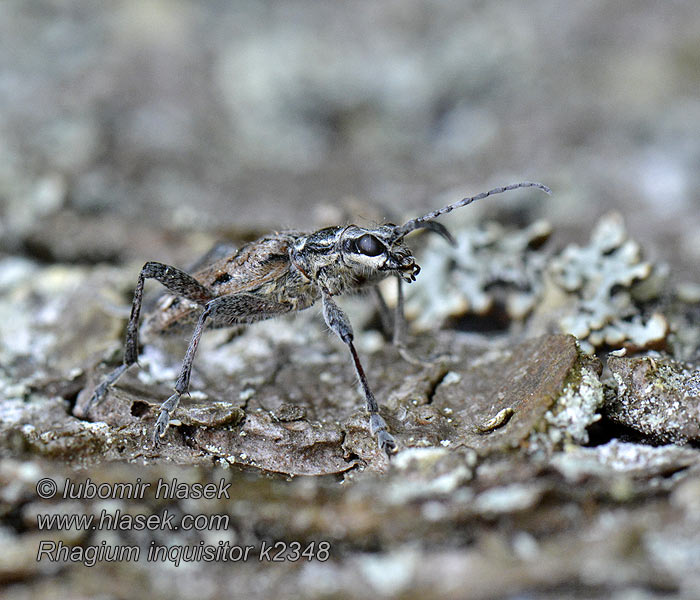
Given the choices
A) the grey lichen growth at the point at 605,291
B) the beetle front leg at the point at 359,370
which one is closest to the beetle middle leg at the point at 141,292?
the beetle front leg at the point at 359,370

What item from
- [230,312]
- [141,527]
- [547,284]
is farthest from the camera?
[547,284]

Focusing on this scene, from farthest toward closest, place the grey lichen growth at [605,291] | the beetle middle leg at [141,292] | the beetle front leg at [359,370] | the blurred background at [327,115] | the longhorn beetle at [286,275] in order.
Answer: the blurred background at [327,115] < the longhorn beetle at [286,275] < the beetle middle leg at [141,292] < the grey lichen growth at [605,291] < the beetle front leg at [359,370]

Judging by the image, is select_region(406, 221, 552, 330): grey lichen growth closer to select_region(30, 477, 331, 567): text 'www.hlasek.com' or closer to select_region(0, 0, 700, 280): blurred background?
select_region(0, 0, 700, 280): blurred background

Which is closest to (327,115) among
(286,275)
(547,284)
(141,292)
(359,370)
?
(286,275)

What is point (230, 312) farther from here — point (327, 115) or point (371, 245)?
point (327, 115)

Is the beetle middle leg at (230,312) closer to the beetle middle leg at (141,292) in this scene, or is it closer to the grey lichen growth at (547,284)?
the beetle middle leg at (141,292)

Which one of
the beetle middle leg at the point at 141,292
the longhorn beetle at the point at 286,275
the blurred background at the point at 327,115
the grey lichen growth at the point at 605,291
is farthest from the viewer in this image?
the blurred background at the point at 327,115

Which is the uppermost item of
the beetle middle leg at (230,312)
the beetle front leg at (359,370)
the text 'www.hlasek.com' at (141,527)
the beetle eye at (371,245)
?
the beetle eye at (371,245)
